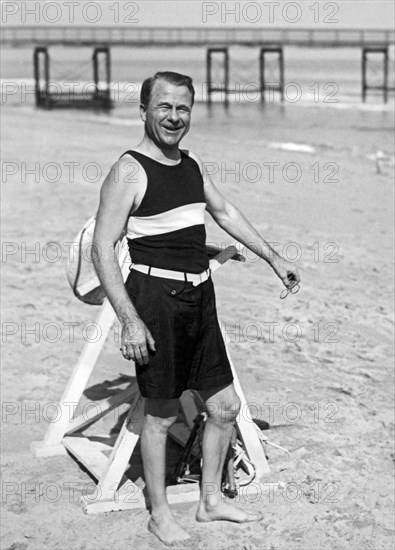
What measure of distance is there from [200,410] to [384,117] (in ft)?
121

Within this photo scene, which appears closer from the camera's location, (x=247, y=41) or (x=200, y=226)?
(x=200, y=226)

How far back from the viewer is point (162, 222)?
405 centimetres

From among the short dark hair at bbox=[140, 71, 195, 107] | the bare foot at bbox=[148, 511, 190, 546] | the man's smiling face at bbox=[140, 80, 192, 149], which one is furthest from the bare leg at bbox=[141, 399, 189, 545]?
the short dark hair at bbox=[140, 71, 195, 107]

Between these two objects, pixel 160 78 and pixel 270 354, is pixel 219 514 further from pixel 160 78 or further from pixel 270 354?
pixel 270 354

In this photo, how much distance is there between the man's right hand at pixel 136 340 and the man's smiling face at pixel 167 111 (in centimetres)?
75

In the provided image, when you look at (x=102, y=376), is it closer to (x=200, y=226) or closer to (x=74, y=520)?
(x=74, y=520)

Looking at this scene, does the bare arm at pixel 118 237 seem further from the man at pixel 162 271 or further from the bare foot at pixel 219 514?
the bare foot at pixel 219 514

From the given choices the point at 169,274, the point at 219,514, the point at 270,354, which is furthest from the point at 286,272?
the point at 270,354

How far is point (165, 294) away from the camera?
13.4ft

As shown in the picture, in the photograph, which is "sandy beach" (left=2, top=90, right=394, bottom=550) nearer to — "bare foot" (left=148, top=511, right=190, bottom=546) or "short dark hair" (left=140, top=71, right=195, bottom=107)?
"bare foot" (left=148, top=511, right=190, bottom=546)

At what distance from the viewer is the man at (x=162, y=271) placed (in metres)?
4.00

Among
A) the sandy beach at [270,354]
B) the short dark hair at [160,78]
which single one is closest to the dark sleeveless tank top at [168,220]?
the short dark hair at [160,78]

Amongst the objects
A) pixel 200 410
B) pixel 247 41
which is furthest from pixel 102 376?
pixel 247 41

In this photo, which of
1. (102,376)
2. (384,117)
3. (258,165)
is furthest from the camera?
(384,117)
